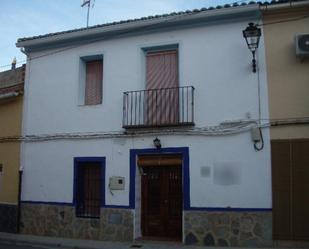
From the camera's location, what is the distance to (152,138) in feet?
38.6

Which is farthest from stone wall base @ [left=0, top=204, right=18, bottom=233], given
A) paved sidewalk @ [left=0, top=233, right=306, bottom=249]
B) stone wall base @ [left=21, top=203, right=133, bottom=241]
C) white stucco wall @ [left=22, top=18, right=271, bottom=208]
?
paved sidewalk @ [left=0, top=233, right=306, bottom=249]

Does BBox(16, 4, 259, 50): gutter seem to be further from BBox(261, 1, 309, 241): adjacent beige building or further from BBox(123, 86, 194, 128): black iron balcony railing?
BBox(123, 86, 194, 128): black iron balcony railing

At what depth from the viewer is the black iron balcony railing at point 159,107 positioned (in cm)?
1145

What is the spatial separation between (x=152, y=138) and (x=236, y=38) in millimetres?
3477

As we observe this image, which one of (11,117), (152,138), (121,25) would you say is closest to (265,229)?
(152,138)

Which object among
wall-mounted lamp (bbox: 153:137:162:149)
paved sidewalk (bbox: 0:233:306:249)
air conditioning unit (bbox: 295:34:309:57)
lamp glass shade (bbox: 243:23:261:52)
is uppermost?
lamp glass shade (bbox: 243:23:261:52)

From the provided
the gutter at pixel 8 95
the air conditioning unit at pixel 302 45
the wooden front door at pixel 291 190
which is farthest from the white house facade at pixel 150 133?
the air conditioning unit at pixel 302 45

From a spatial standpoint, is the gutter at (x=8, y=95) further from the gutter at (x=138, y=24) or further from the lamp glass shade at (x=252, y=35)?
the lamp glass shade at (x=252, y=35)

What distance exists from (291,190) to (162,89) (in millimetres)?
4312

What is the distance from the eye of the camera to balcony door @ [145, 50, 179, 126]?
1167 centimetres

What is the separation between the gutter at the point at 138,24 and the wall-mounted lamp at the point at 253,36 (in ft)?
2.54

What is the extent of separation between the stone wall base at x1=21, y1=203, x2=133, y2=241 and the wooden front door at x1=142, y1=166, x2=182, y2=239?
63cm

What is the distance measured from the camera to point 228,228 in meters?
10.7

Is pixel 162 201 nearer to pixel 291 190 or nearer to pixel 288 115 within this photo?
pixel 291 190
